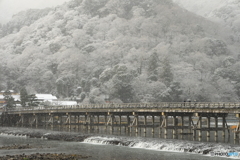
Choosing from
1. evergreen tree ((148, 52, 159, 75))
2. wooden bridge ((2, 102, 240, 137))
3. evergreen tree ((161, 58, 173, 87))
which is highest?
evergreen tree ((148, 52, 159, 75))

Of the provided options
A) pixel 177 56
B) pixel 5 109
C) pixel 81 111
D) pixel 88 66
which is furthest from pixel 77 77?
pixel 81 111

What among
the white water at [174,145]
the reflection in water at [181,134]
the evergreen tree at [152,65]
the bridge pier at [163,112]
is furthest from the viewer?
the evergreen tree at [152,65]

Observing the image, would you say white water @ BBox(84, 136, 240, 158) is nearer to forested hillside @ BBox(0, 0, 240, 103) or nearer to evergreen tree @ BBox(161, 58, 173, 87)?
forested hillside @ BBox(0, 0, 240, 103)

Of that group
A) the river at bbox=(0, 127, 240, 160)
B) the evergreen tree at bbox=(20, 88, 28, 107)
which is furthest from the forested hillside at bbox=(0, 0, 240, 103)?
the river at bbox=(0, 127, 240, 160)

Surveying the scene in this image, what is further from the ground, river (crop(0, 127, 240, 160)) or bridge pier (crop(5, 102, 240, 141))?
bridge pier (crop(5, 102, 240, 141))

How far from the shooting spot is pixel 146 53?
18600 centimetres

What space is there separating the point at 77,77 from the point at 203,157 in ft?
442

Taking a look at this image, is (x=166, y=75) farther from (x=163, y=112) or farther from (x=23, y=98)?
(x=163, y=112)

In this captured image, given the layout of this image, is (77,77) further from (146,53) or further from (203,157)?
(203,157)

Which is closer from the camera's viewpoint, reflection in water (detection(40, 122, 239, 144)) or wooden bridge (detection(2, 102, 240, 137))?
wooden bridge (detection(2, 102, 240, 137))

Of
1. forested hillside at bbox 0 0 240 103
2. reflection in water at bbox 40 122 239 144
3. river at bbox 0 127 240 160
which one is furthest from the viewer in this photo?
forested hillside at bbox 0 0 240 103

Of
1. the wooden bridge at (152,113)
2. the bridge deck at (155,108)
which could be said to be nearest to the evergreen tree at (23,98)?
the wooden bridge at (152,113)

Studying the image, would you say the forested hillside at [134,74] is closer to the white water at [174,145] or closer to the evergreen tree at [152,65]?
the evergreen tree at [152,65]

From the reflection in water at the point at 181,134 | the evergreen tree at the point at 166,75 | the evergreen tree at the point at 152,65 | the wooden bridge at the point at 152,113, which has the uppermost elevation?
the evergreen tree at the point at 152,65
